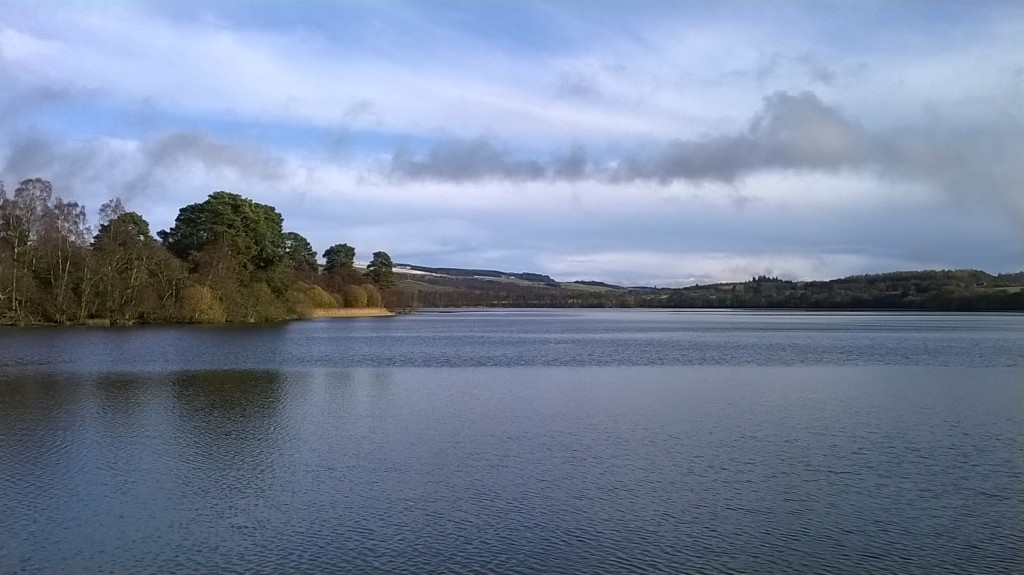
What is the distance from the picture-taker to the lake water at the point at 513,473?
28.1 ft

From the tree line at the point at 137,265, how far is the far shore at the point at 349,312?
11.2 metres

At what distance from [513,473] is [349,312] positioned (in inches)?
3355

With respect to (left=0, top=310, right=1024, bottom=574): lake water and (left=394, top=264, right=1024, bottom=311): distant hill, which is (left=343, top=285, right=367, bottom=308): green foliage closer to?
(left=394, top=264, right=1024, bottom=311): distant hill

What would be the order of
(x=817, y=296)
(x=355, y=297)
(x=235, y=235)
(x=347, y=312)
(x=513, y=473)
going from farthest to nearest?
1. (x=817, y=296)
2. (x=355, y=297)
3. (x=347, y=312)
4. (x=235, y=235)
5. (x=513, y=473)

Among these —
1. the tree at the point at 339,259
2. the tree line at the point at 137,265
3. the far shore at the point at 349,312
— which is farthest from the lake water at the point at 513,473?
the tree at the point at 339,259

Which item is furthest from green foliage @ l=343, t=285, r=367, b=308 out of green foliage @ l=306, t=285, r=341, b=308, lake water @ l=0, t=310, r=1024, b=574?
lake water @ l=0, t=310, r=1024, b=574

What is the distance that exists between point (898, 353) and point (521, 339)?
810 inches

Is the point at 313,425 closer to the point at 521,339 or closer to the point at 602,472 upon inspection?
the point at 602,472

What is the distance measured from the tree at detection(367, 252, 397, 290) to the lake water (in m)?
87.6

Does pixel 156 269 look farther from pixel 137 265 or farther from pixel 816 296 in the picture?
pixel 816 296

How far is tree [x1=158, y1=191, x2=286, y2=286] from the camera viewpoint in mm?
64688

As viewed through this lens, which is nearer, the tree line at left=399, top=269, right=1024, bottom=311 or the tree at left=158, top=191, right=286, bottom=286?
the tree at left=158, top=191, right=286, bottom=286

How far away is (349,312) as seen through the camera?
9494 centimetres

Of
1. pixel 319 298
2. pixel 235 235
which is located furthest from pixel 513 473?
pixel 319 298
